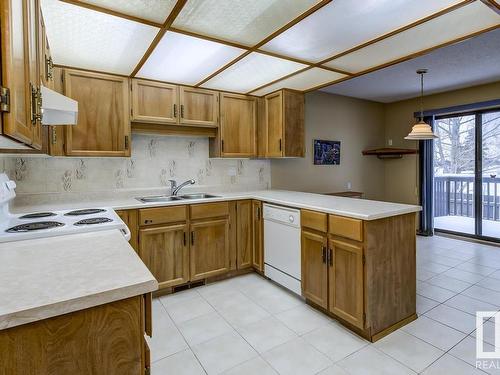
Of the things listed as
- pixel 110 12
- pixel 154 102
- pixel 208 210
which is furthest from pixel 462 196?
pixel 110 12

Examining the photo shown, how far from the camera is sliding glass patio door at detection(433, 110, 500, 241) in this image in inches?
176

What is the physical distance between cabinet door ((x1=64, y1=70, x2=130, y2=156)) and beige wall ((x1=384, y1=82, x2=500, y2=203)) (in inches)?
187

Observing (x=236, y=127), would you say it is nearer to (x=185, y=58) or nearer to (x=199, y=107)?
(x=199, y=107)

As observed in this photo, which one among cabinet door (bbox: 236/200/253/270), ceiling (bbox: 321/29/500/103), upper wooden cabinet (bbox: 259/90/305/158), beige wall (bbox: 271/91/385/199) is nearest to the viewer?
ceiling (bbox: 321/29/500/103)

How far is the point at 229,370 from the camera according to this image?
70.4 inches

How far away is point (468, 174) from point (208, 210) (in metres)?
4.52

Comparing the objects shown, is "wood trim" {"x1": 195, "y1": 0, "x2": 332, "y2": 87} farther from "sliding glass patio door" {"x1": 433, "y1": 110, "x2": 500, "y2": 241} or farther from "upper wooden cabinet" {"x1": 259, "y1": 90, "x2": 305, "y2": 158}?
"sliding glass patio door" {"x1": 433, "y1": 110, "x2": 500, "y2": 241}

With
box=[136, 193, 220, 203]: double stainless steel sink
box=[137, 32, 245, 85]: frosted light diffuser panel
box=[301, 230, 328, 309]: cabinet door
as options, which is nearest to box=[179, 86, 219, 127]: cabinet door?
box=[137, 32, 245, 85]: frosted light diffuser panel

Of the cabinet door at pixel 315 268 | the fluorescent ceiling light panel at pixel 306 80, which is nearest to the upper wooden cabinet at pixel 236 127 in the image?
the fluorescent ceiling light panel at pixel 306 80

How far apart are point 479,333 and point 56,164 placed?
3887mm

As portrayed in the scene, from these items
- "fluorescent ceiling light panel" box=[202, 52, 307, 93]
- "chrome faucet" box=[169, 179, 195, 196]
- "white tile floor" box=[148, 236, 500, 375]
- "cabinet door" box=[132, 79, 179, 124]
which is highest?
"fluorescent ceiling light panel" box=[202, 52, 307, 93]

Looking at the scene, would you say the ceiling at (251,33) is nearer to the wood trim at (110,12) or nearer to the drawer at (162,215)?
the wood trim at (110,12)

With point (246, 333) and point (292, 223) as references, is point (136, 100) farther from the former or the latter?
point (246, 333)

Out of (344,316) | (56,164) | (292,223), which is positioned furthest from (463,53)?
(56,164)
